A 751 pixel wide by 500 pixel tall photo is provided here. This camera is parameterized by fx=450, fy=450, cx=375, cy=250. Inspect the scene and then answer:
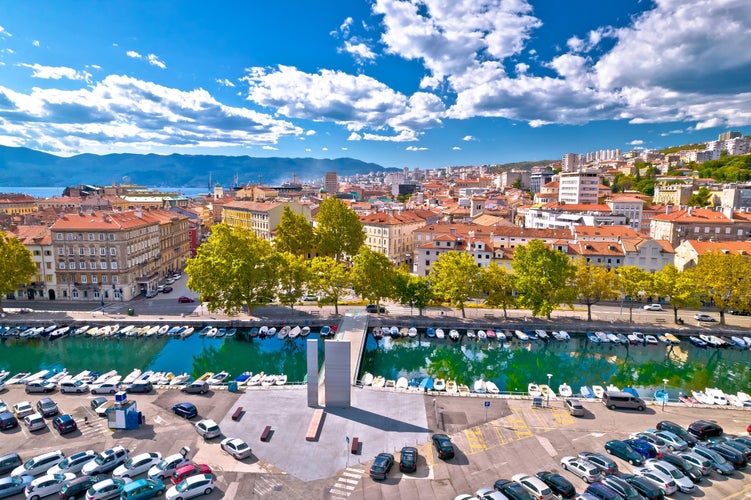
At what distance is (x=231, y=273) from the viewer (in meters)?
50.8

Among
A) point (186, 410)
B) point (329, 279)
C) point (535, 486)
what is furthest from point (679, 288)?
point (186, 410)

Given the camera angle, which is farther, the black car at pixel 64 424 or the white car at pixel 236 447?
the black car at pixel 64 424

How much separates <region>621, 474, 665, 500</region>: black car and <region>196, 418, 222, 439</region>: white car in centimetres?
2130

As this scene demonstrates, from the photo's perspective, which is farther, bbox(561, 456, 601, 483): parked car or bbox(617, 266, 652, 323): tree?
bbox(617, 266, 652, 323): tree

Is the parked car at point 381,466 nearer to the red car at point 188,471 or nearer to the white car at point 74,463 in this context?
the red car at point 188,471

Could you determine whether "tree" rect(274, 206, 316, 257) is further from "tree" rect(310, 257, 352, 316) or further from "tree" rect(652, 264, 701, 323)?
"tree" rect(652, 264, 701, 323)

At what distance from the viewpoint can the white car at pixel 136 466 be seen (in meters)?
21.7

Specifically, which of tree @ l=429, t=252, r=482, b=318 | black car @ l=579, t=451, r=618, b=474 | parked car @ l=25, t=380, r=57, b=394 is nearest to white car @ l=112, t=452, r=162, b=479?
parked car @ l=25, t=380, r=57, b=394

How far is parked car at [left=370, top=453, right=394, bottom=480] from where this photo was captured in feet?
71.3

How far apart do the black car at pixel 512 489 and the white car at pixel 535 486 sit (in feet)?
1.20

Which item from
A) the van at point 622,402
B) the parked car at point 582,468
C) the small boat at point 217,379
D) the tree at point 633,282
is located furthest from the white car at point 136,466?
the tree at point 633,282

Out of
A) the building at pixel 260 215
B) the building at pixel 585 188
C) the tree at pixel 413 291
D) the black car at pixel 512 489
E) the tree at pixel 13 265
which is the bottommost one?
the black car at pixel 512 489

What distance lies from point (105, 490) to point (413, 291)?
38131mm

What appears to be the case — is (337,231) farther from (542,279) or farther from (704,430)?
(704,430)
